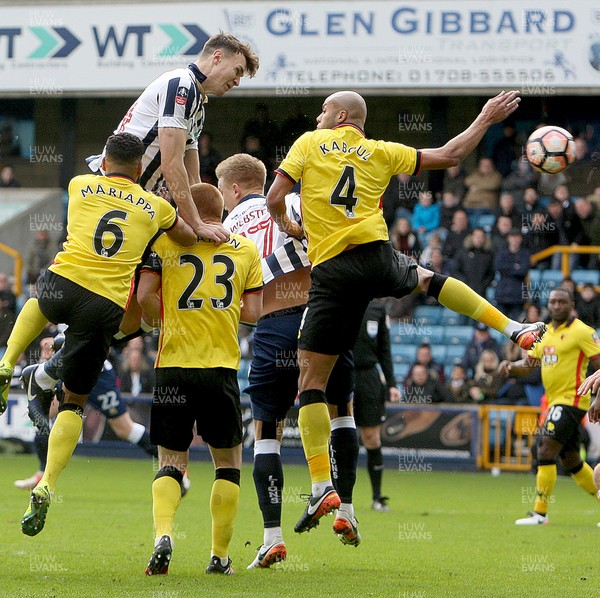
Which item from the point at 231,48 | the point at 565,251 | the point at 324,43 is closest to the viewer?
the point at 231,48

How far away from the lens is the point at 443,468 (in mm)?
17156

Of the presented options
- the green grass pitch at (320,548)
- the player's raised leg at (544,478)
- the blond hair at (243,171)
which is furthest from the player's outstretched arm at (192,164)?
the player's raised leg at (544,478)

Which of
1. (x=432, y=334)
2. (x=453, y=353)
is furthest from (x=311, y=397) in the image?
(x=432, y=334)

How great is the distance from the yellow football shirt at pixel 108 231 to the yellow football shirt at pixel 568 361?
215 inches

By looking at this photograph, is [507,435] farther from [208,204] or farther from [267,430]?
[208,204]

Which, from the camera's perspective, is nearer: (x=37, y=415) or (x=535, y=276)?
(x=37, y=415)

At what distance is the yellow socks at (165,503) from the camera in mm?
6500

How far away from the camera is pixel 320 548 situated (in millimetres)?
8422

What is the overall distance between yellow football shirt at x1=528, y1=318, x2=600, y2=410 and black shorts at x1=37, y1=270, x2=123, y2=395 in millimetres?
5498

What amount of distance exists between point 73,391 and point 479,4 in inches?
597

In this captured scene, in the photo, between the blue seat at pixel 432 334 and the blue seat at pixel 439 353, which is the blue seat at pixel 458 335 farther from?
the blue seat at pixel 439 353

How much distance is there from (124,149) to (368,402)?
18.9 feet

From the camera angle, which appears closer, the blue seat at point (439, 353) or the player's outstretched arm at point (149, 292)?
the player's outstretched arm at point (149, 292)

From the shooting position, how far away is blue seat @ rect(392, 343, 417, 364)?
19.6 meters
